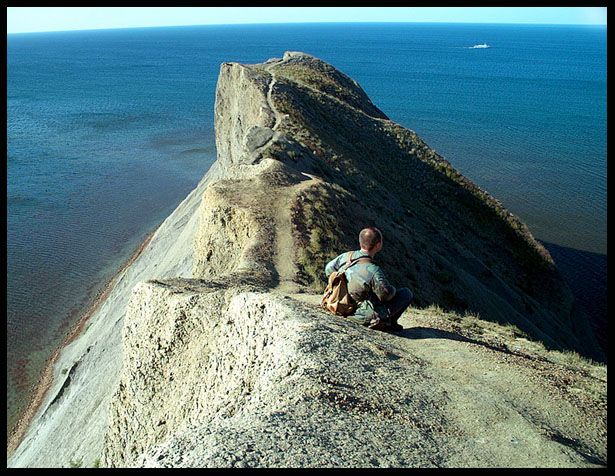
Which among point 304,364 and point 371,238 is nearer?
point 304,364

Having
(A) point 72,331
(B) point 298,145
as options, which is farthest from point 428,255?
(A) point 72,331

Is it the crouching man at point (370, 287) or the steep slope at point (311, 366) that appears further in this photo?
the crouching man at point (370, 287)

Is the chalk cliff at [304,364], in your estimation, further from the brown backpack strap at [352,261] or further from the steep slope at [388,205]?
the brown backpack strap at [352,261]

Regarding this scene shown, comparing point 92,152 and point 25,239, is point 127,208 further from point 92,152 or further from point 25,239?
point 92,152

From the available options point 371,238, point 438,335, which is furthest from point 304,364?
point 438,335

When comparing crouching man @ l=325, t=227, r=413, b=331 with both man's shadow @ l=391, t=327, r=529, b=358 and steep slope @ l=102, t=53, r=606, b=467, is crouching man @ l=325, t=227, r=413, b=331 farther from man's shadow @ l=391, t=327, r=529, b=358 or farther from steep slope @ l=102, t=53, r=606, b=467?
man's shadow @ l=391, t=327, r=529, b=358

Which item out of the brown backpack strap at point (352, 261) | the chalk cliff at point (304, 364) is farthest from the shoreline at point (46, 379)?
the brown backpack strap at point (352, 261)

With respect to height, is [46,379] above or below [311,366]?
below

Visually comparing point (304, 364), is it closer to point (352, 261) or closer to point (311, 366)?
point (311, 366)
